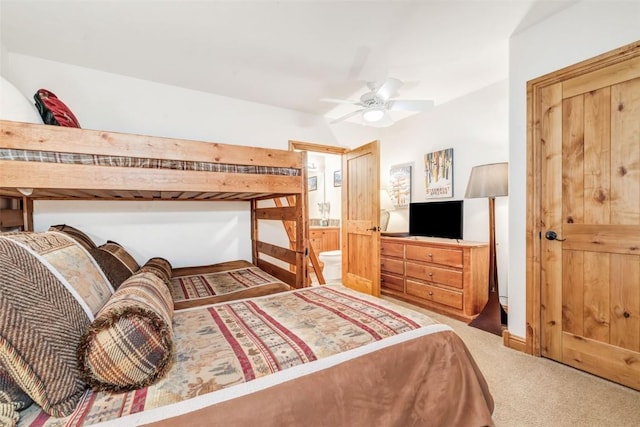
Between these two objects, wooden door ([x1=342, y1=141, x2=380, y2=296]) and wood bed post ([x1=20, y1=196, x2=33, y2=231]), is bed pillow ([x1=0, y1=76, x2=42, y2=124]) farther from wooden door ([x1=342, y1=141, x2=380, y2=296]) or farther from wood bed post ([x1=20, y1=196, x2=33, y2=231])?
wooden door ([x1=342, y1=141, x2=380, y2=296])

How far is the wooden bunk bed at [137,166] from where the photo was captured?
1.34 metres

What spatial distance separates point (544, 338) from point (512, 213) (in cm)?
93

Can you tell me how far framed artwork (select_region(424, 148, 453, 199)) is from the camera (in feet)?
11.1

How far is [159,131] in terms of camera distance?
9.50 ft

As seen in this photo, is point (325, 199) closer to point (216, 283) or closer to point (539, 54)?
point (216, 283)

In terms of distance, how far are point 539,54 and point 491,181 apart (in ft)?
3.43

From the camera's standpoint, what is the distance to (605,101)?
1.76 meters

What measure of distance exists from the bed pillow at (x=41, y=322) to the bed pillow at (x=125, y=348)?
0.16 ft

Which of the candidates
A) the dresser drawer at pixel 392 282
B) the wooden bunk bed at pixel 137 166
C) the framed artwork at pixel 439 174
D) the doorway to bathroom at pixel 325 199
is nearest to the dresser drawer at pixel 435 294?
the dresser drawer at pixel 392 282

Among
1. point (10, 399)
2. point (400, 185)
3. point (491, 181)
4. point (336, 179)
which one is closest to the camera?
point (10, 399)

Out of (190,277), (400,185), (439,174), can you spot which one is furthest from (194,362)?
(400,185)

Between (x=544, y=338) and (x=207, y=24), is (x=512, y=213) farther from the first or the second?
(x=207, y=24)

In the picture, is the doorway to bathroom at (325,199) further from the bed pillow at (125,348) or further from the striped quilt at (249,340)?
the bed pillow at (125,348)

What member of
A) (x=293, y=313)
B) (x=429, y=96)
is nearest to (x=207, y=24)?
(x=293, y=313)
